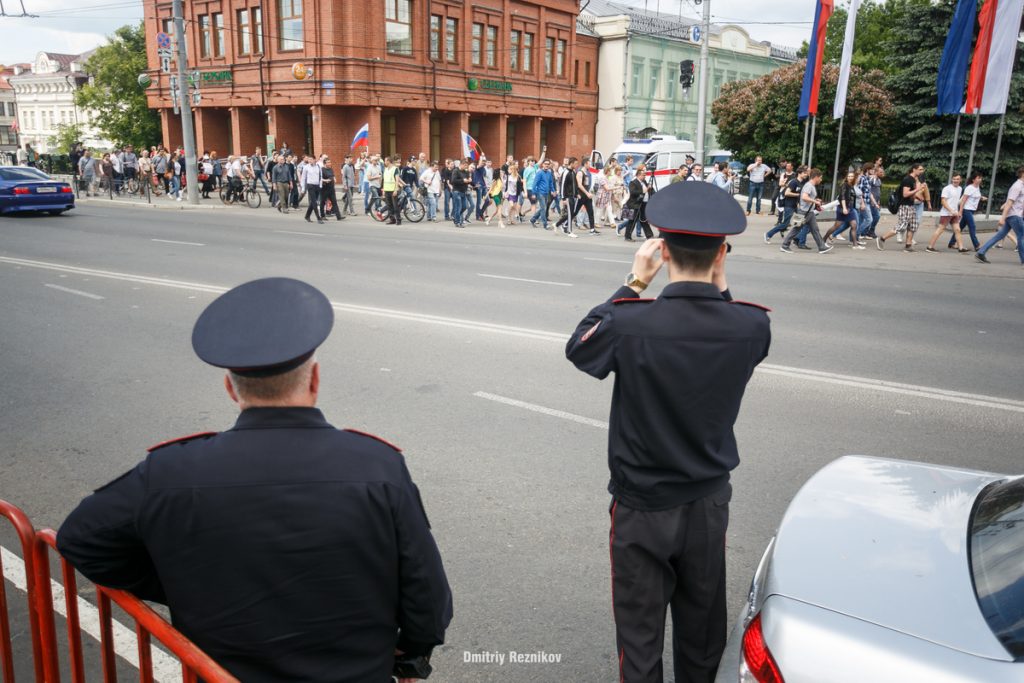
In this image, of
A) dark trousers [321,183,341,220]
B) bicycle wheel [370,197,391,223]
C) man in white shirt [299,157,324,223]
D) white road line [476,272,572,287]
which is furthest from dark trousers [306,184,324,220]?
white road line [476,272,572,287]

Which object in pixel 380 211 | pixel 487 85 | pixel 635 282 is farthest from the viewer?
pixel 487 85

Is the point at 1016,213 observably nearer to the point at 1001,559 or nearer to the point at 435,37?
the point at 1001,559

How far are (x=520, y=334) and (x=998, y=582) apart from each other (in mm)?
6893

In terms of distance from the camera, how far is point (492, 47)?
152 ft

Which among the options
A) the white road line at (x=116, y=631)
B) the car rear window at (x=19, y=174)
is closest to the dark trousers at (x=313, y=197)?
the car rear window at (x=19, y=174)

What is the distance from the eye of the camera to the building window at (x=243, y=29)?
1585 inches

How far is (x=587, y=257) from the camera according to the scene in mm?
15977

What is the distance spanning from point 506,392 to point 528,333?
2191 mm

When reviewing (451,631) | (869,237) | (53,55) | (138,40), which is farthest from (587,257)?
(53,55)

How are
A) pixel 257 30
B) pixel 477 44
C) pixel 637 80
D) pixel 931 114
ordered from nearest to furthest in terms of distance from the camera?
pixel 931 114 → pixel 257 30 → pixel 477 44 → pixel 637 80

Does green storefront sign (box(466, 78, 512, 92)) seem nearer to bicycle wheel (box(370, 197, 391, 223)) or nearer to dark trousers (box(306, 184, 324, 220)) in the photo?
bicycle wheel (box(370, 197, 391, 223))

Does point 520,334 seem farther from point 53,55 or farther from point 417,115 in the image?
point 53,55

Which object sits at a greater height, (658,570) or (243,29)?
(243,29)

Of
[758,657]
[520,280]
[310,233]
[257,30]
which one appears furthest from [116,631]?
[257,30]
